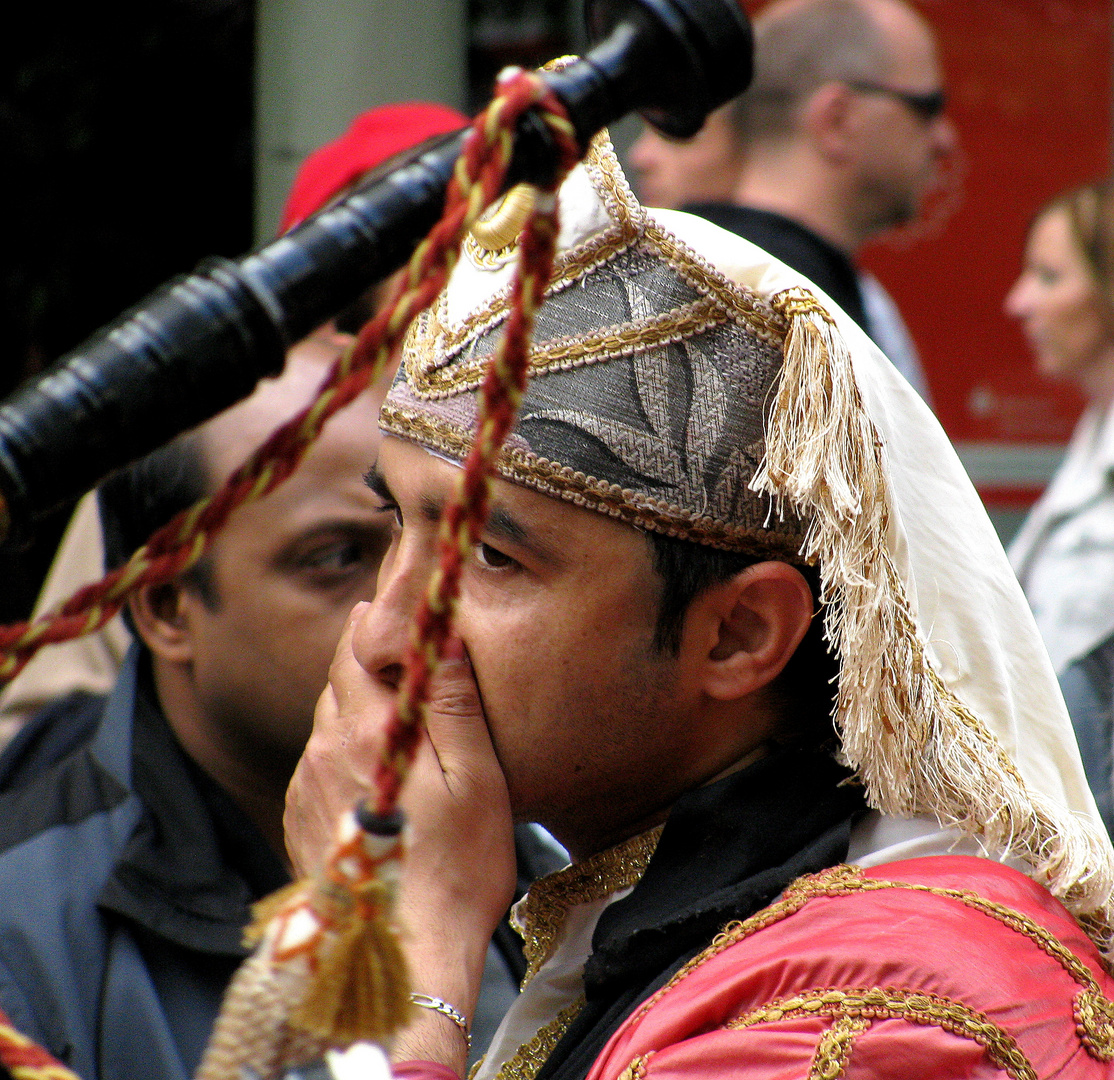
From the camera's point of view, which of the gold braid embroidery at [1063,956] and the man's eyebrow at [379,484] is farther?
the man's eyebrow at [379,484]

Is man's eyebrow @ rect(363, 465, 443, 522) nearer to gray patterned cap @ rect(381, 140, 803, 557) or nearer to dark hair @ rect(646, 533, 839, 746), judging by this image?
gray patterned cap @ rect(381, 140, 803, 557)

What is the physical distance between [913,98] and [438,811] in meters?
3.04

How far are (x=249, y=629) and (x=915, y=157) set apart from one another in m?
2.50

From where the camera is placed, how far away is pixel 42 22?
18.8ft

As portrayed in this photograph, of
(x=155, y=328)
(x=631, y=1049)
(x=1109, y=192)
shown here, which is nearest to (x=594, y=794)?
(x=631, y=1049)

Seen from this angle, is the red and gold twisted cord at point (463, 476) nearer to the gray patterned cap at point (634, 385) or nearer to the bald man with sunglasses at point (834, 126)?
the gray patterned cap at point (634, 385)

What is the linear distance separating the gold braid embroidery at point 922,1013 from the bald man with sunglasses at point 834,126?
2689 millimetres

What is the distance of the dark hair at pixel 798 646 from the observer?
1.70m

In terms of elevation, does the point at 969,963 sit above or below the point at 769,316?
below

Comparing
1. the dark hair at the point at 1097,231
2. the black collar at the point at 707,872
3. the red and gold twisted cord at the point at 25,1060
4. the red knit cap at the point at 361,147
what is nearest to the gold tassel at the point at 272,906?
the red and gold twisted cord at the point at 25,1060

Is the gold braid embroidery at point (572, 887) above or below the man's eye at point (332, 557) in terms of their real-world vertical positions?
below

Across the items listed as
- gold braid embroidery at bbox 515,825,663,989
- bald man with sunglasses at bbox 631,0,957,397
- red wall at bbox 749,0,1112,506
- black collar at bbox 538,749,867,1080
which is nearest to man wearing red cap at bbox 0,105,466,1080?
gold braid embroidery at bbox 515,825,663,989

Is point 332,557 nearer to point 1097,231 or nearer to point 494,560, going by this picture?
point 494,560

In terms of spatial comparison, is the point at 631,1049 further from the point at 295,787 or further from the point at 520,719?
the point at 295,787
